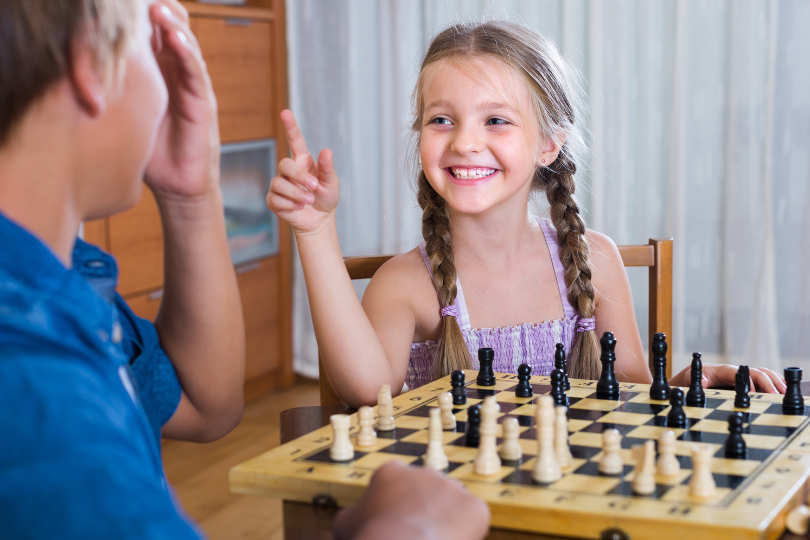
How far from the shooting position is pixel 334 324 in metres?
1.37

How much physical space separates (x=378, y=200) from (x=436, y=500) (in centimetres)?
329

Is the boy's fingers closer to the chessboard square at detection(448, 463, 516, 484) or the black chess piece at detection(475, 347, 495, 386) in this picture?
the black chess piece at detection(475, 347, 495, 386)

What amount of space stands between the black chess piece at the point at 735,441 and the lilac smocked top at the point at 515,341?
716mm

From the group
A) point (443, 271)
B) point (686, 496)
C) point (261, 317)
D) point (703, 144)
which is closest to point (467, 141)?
point (443, 271)

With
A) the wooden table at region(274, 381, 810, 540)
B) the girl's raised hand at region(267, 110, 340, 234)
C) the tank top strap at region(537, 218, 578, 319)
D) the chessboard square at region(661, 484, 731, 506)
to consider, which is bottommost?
the wooden table at region(274, 381, 810, 540)

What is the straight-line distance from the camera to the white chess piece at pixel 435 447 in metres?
0.88

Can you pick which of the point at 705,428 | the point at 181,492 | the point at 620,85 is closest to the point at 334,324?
the point at 705,428

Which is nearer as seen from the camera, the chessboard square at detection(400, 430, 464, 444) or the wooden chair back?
the chessboard square at detection(400, 430, 464, 444)

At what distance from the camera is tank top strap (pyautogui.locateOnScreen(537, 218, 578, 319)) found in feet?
5.59

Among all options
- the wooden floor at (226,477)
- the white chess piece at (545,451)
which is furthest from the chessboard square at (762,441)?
the wooden floor at (226,477)

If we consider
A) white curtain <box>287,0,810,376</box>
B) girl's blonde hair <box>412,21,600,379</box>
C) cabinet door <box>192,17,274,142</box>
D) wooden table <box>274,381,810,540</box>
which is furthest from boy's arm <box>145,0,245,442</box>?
cabinet door <box>192,17,274,142</box>

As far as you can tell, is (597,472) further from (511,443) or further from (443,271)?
(443,271)

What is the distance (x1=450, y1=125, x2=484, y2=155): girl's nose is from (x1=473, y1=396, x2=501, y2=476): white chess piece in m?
0.77

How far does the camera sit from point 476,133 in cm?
161
